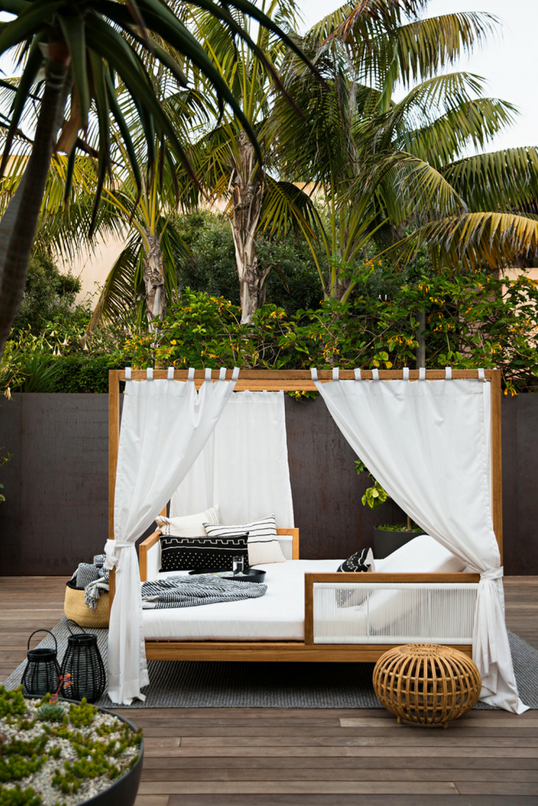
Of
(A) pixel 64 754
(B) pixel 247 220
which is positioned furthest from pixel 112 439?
(B) pixel 247 220

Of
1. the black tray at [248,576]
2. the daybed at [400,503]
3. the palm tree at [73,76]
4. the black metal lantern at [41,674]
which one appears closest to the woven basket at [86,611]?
the black tray at [248,576]

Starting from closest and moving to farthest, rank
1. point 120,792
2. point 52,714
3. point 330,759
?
point 120,792
point 52,714
point 330,759

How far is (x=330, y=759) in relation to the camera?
2932 mm

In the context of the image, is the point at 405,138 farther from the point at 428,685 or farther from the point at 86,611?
the point at 428,685

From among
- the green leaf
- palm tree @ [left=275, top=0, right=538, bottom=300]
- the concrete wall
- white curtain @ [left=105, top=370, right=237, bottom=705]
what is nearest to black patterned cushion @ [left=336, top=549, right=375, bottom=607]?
white curtain @ [left=105, top=370, right=237, bottom=705]

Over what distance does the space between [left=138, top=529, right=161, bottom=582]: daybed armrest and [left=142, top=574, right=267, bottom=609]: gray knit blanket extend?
236 mm

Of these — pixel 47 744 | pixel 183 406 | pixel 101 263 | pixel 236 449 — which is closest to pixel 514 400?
pixel 236 449

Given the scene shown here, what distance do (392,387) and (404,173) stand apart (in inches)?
118

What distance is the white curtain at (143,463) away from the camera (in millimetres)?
3619

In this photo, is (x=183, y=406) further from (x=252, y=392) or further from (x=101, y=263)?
(x=101, y=263)

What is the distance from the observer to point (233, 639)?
3707mm

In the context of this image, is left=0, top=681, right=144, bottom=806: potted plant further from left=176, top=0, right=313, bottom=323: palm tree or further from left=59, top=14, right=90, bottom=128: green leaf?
left=176, top=0, right=313, bottom=323: palm tree

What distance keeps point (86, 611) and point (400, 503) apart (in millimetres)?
2459

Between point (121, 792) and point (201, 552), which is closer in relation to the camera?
point (121, 792)
